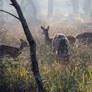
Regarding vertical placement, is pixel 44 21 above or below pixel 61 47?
above

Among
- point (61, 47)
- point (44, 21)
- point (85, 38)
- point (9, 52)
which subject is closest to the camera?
point (9, 52)

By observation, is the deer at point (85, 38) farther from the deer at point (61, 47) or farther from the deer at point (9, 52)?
the deer at point (9, 52)

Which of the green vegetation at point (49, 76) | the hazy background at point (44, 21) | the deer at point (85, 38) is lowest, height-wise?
the green vegetation at point (49, 76)

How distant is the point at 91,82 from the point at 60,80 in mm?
756

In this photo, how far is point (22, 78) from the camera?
5242mm

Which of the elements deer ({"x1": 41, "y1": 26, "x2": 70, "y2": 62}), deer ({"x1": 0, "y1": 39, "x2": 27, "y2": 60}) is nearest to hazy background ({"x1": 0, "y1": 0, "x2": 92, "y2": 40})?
deer ({"x1": 41, "y1": 26, "x2": 70, "y2": 62})

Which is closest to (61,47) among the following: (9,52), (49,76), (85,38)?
(9,52)

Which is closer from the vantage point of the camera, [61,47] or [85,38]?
[61,47]

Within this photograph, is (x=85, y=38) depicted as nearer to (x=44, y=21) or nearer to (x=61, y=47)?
(x=61, y=47)

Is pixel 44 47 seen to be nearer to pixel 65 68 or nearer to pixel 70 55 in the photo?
pixel 70 55

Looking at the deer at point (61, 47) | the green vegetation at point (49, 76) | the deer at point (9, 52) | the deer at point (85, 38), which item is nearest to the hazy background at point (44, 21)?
the deer at point (85, 38)

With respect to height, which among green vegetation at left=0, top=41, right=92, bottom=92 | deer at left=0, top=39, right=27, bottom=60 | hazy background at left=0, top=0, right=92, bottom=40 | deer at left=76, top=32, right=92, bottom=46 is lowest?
green vegetation at left=0, top=41, right=92, bottom=92

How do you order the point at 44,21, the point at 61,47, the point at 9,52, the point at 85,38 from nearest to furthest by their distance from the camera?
the point at 9,52, the point at 61,47, the point at 85,38, the point at 44,21

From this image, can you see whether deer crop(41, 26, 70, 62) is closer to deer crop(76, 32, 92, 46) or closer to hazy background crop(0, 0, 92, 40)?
deer crop(76, 32, 92, 46)
